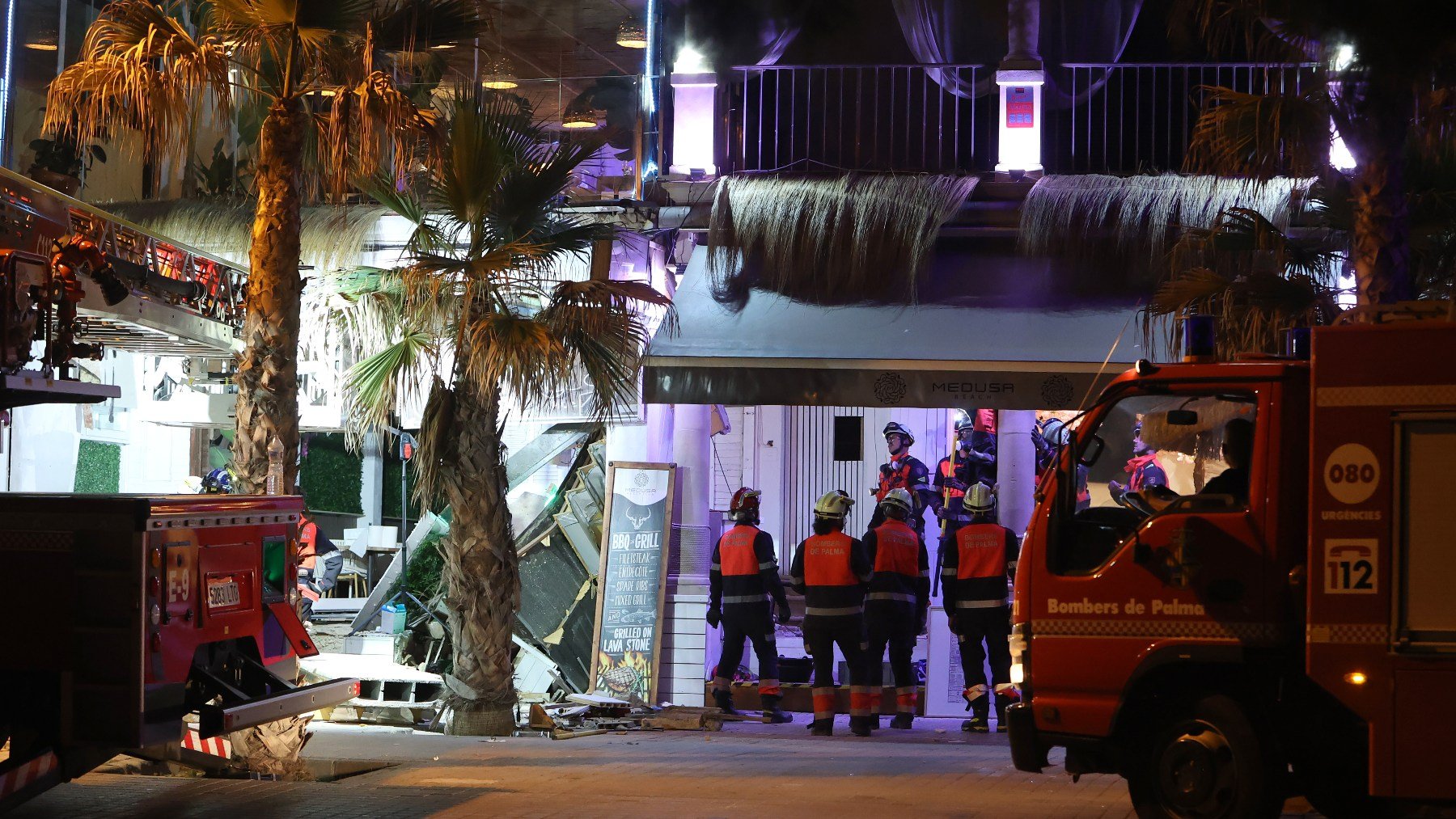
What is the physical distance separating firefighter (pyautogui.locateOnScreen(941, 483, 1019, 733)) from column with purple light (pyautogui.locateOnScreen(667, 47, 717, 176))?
4525 millimetres

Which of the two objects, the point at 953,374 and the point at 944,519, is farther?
the point at 944,519

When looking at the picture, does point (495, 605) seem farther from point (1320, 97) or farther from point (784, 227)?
point (1320, 97)

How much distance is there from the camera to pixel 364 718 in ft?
44.4

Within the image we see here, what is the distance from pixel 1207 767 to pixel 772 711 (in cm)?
693

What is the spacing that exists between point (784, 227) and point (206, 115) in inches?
294

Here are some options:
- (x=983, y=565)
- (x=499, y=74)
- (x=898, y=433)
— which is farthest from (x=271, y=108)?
(x=898, y=433)

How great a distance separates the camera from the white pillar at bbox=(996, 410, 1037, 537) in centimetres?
1552

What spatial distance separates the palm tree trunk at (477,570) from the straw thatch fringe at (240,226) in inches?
117

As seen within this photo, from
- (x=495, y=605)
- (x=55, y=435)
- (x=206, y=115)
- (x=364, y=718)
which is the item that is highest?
(x=206, y=115)

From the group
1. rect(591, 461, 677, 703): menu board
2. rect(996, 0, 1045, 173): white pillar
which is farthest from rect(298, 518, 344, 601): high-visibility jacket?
rect(996, 0, 1045, 173): white pillar

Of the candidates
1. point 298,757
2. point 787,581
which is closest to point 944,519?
point 787,581

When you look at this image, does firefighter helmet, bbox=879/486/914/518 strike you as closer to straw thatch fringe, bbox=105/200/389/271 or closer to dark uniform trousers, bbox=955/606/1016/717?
dark uniform trousers, bbox=955/606/1016/717

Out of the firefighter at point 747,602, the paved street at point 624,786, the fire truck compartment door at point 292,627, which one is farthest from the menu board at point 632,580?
the fire truck compartment door at point 292,627

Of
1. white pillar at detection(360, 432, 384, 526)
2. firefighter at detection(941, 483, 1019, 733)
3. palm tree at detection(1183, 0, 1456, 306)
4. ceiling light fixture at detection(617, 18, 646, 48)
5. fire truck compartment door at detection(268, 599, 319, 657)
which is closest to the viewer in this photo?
fire truck compartment door at detection(268, 599, 319, 657)
